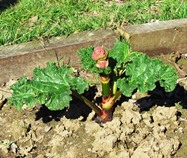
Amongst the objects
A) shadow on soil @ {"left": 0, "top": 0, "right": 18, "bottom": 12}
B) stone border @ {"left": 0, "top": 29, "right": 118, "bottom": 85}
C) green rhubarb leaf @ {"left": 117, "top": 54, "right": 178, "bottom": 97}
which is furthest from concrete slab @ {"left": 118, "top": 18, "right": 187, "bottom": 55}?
shadow on soil @ {"left": 0, "top": 0, "right": 18, "bottom": 12}

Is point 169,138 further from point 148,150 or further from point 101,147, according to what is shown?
point 101,147

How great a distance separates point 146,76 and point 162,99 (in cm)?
82

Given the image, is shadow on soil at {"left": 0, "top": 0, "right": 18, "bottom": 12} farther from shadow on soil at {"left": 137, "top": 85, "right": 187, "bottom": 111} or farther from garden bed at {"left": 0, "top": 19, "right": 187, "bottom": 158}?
shadow on soil at {"left": 137, "top": 85, "right": 187, "bottom": 111}

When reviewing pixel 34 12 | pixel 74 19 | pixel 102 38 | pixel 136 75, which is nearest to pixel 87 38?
pixel 102 38

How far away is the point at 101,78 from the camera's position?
3451 millimetres

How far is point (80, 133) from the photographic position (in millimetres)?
3818

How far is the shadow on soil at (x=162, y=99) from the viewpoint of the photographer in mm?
4043

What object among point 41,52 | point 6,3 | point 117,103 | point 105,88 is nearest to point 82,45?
point 41,52

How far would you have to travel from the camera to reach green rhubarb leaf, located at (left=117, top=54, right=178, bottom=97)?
10.9 ft

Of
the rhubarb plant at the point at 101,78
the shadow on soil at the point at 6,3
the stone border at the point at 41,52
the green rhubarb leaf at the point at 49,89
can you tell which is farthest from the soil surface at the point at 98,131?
the shadow on soil at the point at 6,3

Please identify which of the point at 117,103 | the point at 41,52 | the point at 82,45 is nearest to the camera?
the point at 117,103

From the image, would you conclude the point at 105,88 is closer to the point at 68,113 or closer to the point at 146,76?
the point at 146,76

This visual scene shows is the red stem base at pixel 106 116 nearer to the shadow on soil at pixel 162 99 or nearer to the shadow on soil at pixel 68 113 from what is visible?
the shadow on soil at pixel 68 113

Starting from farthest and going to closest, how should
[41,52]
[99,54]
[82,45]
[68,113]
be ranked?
[82,45] < [41,52] < [68,113] < [99,54]
